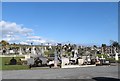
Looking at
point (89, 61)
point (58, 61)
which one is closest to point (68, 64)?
point (58, 61)

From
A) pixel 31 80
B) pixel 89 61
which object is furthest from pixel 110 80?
pixel 89 61

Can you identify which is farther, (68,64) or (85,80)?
(68,64)

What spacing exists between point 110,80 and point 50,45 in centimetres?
4747

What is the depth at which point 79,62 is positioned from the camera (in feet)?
97.0

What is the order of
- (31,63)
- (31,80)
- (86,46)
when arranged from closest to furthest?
(31,80)
(31,63)
(86,46)

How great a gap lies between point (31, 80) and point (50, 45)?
156 ft

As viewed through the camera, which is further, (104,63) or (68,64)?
(104,63)

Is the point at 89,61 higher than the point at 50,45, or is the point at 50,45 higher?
the point at 50,45

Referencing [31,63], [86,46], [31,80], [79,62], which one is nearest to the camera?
[31,80]

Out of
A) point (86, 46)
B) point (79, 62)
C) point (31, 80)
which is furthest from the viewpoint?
point (86, 46)

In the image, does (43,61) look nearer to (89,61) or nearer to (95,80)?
Answer: (89,61)

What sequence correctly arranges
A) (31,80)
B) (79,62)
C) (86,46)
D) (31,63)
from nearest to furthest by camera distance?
(31,80), (31,63), (79,62), (86,46)

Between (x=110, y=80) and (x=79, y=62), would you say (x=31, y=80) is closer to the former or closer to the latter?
(x=110, y=80)

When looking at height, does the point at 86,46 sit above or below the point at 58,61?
above
